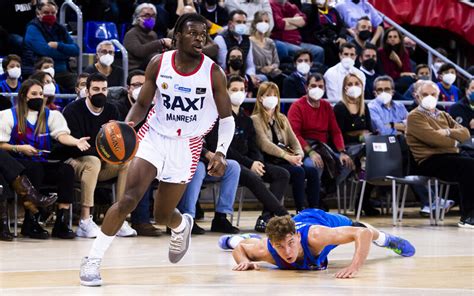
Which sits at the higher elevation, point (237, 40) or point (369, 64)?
point (237, 40)

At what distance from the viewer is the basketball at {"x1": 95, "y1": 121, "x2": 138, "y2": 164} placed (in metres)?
7.13

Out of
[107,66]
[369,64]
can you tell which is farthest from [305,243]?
[369,64]

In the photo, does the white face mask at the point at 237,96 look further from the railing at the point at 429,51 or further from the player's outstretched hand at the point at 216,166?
the railing at the point at 429,51

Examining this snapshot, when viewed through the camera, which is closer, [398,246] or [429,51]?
[398,246]

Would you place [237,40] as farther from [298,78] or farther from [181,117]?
[181,117]

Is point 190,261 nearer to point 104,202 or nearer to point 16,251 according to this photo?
point 16,251

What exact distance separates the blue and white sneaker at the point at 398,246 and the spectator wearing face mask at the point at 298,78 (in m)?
4.44

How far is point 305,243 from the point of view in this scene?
7789 mm

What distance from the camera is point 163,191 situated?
7.57 metres

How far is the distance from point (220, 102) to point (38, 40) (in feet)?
16.9

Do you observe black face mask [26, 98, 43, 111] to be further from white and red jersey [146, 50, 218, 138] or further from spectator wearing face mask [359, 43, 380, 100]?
spectator wearing face mask [359, 43, 380, 100]

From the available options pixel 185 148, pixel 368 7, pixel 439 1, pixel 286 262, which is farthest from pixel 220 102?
pixel 439 1

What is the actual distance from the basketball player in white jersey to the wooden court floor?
0.45 m

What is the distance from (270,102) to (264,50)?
2.23 metres
